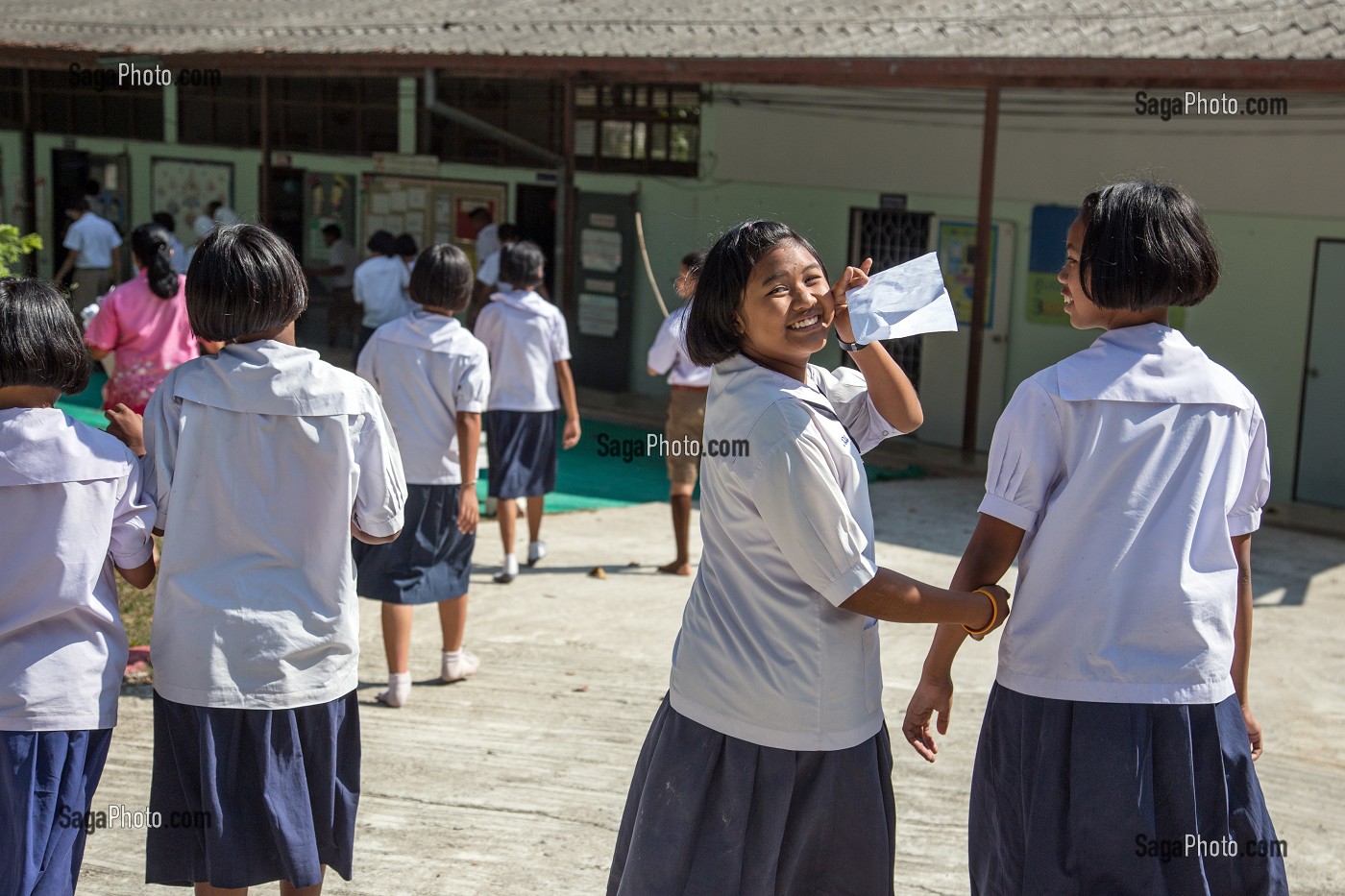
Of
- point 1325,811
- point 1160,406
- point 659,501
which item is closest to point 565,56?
point 659,501

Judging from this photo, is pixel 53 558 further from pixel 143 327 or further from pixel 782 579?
pixel 143 327

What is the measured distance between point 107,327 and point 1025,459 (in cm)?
519

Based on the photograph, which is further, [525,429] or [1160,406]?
[525,429]

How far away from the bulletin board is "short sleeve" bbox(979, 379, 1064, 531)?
12361mm

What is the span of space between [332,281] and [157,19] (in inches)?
125

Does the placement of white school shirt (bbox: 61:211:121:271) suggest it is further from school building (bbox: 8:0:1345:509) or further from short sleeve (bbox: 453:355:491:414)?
short sleeve (bbox: 453:355:491:414)

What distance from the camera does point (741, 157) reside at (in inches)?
517

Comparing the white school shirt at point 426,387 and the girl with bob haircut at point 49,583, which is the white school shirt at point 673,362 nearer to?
the white school shirt at point 426,387

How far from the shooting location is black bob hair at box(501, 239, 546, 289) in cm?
686

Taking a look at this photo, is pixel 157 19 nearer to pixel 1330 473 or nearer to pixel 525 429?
pixel 525 429

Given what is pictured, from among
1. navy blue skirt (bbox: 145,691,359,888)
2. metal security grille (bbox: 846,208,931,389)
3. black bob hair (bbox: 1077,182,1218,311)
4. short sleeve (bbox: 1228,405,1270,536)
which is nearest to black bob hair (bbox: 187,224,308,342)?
navy blue skirt (bbox: 145,691,359,888)

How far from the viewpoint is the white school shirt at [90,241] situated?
14.5m

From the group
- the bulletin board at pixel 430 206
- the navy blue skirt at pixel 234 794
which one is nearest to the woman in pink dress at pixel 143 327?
the navy blue skirt at pixel 234 794

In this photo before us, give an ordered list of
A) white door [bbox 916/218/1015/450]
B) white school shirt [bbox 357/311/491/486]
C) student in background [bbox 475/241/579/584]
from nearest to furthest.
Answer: white school shirt [bbox 357/311/491/486] < student in background [bbox 475/241/579/584] < white door [bbox 916/218/1015/450]
